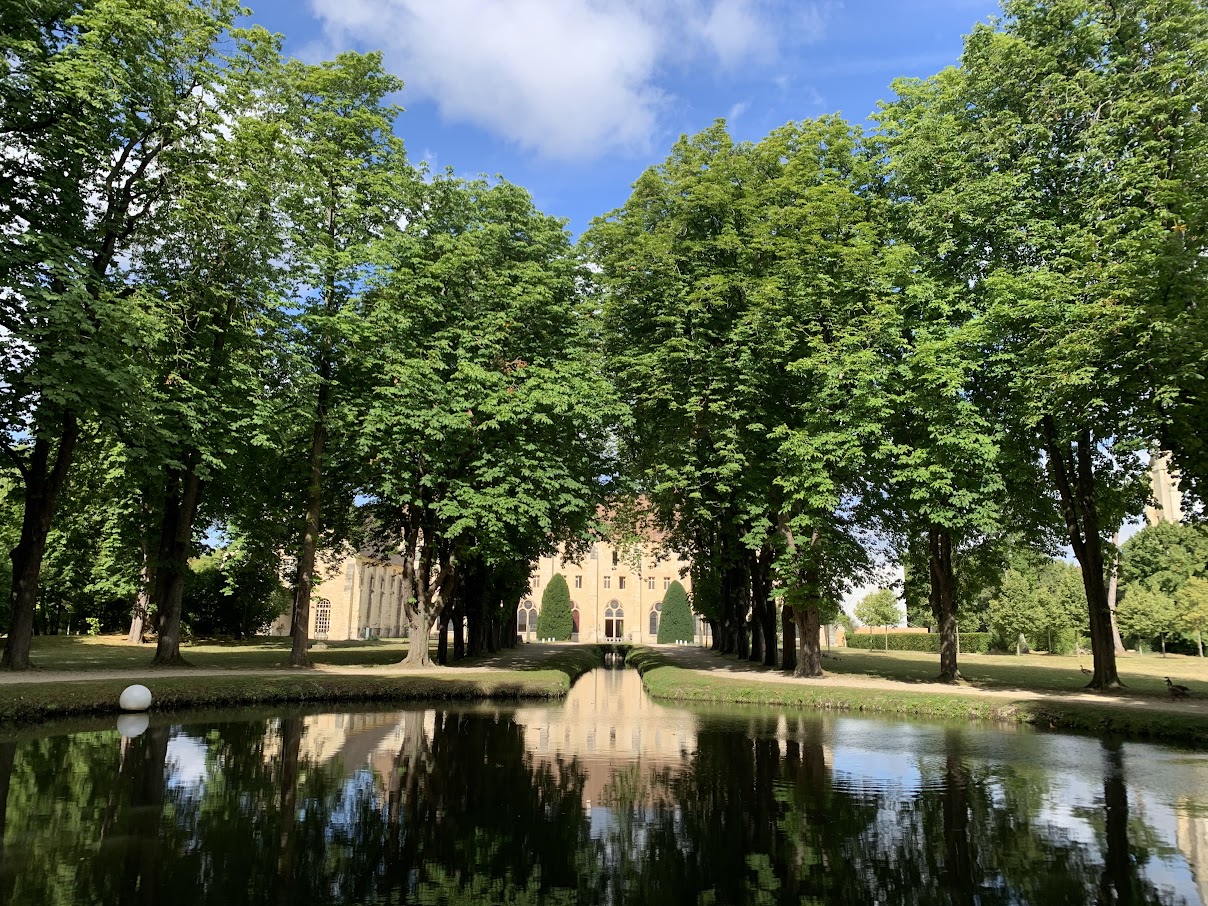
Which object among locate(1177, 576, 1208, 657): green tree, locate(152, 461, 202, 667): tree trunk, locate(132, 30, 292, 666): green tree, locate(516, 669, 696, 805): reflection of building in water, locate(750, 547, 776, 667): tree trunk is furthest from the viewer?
locate(1177, 576, 1208, 657): green tree

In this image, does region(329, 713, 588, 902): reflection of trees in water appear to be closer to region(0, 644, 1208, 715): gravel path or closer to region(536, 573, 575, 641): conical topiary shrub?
region(0, 644, 1208, 715): gravel path

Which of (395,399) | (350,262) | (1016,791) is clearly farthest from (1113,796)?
(350,262)

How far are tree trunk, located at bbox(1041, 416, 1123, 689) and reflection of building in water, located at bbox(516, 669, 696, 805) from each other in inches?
509

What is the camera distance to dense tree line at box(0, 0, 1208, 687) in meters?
19.1

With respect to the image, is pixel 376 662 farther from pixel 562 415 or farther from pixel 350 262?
pixel 350 262

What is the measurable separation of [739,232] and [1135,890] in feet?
78.3

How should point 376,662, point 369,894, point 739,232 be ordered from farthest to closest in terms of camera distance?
point 376,662
point 739,232
point 369,894

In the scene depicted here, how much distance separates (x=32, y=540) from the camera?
20594 mm

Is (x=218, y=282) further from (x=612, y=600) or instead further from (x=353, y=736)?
(x=612, y=600)

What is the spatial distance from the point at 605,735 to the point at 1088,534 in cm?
1680


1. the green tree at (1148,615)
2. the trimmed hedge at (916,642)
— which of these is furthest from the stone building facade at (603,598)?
the green tree at (1148,615)

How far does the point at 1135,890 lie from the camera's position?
687 cm

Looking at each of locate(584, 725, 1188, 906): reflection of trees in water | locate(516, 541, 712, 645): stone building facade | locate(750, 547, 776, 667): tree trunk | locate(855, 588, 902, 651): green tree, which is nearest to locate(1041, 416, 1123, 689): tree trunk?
locate(750, 547, 776, 667): tree trunk

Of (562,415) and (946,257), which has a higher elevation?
(946,257)
